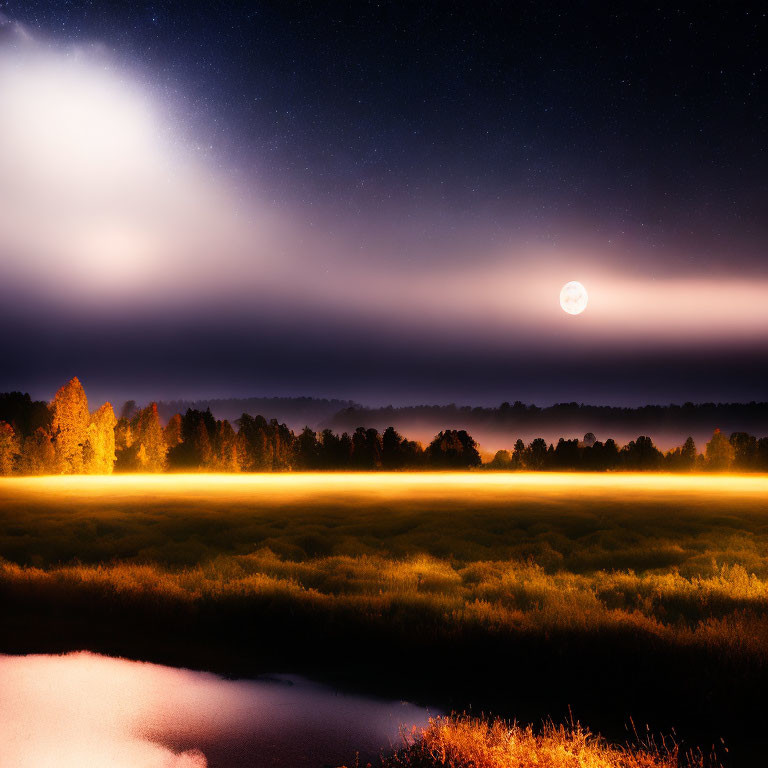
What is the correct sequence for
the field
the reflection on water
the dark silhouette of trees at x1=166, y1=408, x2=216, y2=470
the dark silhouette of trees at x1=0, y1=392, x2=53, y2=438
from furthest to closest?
the dark silhouette of trees at x1=166, y1=408, x2=216, y2=470 → the dark silhouette of trees at x1=0, y1=392, x2=53, y2=438 → the field → the reflection on water

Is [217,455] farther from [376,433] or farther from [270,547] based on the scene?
[270,547]

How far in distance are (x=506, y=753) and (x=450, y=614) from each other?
29.3 feet

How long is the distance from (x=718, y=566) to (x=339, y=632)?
54.8ft

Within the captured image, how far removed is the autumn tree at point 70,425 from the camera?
9600 centimetres

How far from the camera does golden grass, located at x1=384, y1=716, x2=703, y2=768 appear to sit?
839 cm

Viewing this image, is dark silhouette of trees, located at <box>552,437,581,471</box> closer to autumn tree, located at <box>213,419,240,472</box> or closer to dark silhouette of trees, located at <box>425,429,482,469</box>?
dark silhouette of trees, located at <box>425,429,482,469</box>

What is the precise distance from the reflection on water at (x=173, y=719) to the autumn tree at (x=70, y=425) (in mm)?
90189

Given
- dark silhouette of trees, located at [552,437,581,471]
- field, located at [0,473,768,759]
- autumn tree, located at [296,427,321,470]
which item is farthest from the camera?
dark silhouette of trees, located at [552,437,581,471]

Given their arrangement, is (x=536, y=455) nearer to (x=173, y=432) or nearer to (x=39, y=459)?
(x=173, y=432)

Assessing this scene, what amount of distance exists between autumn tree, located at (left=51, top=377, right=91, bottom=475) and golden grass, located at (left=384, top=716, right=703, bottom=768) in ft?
321

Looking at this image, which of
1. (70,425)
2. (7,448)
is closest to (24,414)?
(7,448)

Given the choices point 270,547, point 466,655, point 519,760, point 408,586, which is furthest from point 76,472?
point 519,760

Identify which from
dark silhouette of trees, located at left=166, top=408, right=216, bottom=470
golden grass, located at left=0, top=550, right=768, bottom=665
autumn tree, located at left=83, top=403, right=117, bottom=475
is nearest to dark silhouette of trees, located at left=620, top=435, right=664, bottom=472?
dark silhouette of trees, located at left=166, top=408, right=216, bottom=470

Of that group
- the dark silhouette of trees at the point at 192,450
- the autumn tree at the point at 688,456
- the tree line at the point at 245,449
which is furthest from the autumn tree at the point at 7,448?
the autumn tree at the point at 688,456
